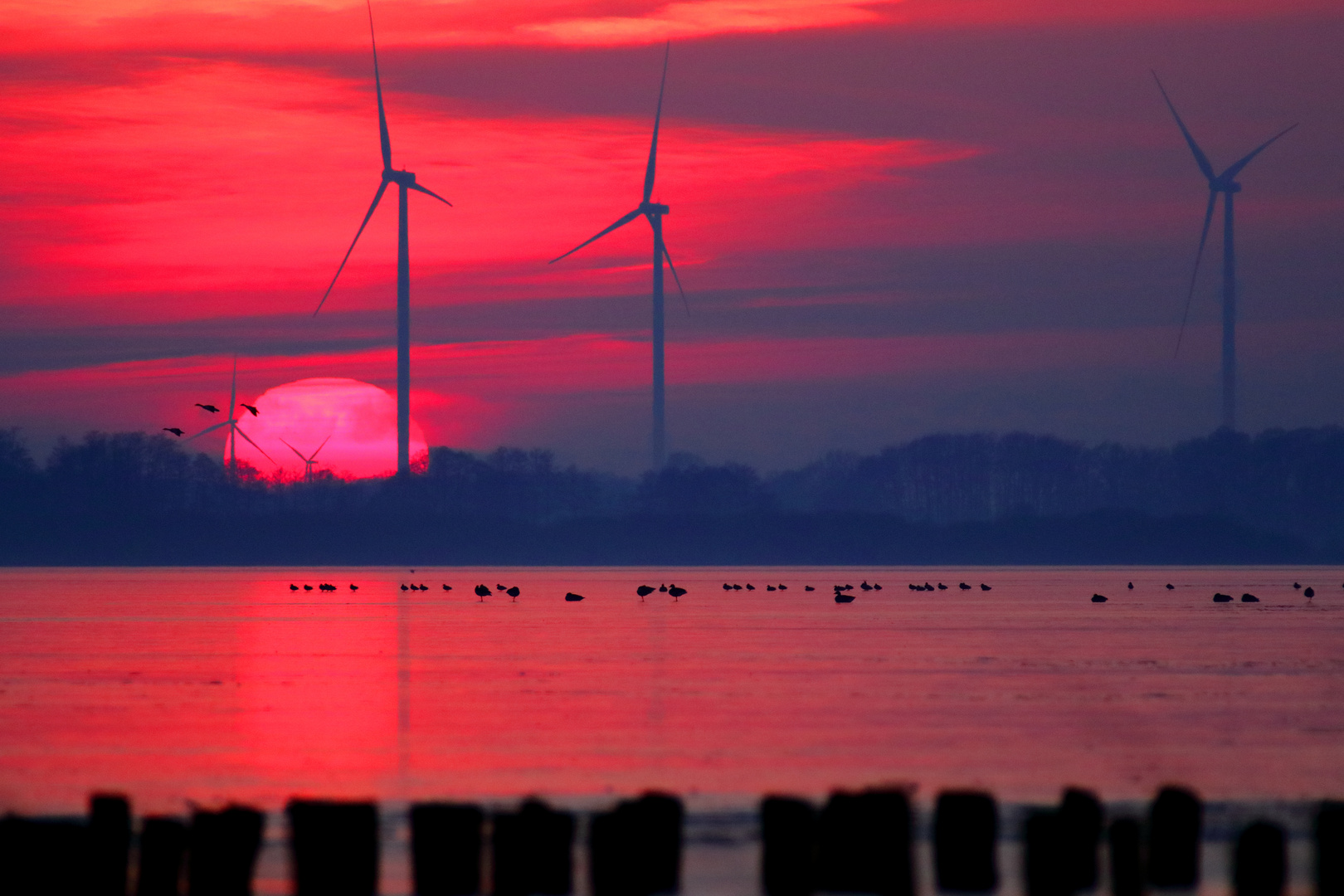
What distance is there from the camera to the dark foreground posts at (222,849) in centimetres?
1578

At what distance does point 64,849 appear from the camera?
15.5 meters

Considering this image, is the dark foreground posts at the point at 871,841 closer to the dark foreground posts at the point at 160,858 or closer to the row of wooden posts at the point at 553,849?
the row of wooden posts at the point at 553,849

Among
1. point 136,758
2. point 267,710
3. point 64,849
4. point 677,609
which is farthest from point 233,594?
point 64,849

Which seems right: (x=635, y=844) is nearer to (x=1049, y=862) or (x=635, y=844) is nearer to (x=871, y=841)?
(x=871, y=841)

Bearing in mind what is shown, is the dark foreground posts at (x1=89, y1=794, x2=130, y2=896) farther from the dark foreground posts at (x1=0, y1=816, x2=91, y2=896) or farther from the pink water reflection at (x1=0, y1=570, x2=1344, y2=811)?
the pink water reflection at (x1=0, y1=570, x2=1344, y2=811)

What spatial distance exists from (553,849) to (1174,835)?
5.20 meters

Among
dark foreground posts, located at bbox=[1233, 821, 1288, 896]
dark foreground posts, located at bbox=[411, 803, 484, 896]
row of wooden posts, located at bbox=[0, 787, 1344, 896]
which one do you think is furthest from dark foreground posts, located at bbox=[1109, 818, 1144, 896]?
dark foreground posts, located at bbox=[411, 803, 484, 896]

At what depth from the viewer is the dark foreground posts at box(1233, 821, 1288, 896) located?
1515 cm

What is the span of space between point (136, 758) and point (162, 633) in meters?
39.5

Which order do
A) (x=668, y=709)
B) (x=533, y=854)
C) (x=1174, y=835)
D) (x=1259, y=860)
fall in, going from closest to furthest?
(x=1259, y=860) → (x=533, y=854) → (x=1174, y=835) → (x=668, y=709)

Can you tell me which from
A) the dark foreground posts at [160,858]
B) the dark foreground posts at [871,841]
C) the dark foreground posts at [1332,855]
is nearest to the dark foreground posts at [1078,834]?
the dark foreground posts at [871,841]

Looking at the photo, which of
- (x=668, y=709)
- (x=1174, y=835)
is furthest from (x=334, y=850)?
(x=668, y=709)

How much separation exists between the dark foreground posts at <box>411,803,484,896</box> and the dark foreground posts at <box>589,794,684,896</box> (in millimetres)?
1014

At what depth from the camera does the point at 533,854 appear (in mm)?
15805
